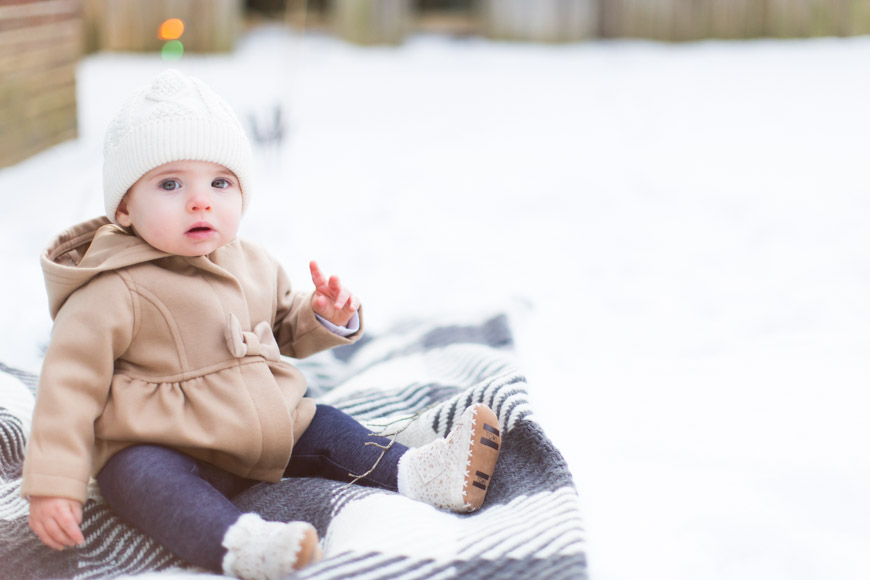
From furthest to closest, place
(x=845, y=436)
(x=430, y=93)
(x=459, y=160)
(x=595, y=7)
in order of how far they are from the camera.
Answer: (x=595, y=7)
(x=430, y=93)
(x=459, y=160)
(x=845, y=436)

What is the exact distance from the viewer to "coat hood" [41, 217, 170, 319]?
0.90 m

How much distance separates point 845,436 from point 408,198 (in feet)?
5.14

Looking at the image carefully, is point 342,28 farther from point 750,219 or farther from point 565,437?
point 565,437

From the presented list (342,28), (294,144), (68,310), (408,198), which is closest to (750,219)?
(408,198)

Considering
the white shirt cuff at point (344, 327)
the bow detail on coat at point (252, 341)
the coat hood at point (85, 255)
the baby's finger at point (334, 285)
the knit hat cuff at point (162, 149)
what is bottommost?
the white shirt cuff at point (344, 327)

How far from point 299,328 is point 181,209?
23 cm

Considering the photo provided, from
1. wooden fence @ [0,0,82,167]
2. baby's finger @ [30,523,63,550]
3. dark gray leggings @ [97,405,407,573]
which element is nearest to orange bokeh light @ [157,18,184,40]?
wooden fence @ [0,0,82,167]

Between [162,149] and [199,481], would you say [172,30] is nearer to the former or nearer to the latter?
[162,149]

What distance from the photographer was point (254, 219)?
7.36 ft

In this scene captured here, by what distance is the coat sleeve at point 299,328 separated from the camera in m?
1.06

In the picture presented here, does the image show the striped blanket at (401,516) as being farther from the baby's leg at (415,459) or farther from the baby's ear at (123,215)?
the baby's ear at (123,215)

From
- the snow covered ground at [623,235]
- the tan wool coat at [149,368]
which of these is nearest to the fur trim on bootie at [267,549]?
the tan wool coat at [149,368]

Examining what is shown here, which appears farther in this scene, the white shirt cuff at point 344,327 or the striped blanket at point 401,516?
the white shirt cuff at point 344,327

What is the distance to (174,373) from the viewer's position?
3.02 ft
